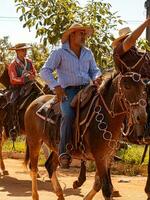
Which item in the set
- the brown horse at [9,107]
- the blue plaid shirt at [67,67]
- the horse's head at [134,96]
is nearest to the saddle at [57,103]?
the blue plaid shirt at [67,67]

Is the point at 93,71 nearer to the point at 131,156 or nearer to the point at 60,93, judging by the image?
the point at 60,93

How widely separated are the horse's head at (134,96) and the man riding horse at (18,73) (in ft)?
16.4

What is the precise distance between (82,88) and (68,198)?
2.31 metres

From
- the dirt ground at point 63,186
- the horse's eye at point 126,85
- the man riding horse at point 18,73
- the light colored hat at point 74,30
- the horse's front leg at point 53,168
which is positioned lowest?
the dirt ground at point 63,186

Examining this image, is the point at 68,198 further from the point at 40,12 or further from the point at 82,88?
the point at 40,12

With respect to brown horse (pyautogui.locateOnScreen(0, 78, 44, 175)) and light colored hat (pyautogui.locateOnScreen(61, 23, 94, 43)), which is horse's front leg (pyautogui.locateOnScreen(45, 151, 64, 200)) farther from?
brown horse (pyautogui.locateOnScreen(0, 78, 44, 175))

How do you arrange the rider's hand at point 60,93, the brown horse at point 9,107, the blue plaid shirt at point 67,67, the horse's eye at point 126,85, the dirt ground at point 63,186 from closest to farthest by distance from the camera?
the horse's eye at point 126,85
the rider's hand at point 60,93
the blue plaid shirt at point 67,67
the dirt ground at point 63,186
the brown horse at point 9,107

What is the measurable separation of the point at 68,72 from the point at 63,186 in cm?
338

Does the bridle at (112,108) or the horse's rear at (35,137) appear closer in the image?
the bridle at (112,108)

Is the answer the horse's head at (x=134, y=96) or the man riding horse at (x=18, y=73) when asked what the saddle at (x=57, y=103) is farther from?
the man riding horse at (x=18, y=73)

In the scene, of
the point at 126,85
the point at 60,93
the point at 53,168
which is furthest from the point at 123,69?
the point at 53,168

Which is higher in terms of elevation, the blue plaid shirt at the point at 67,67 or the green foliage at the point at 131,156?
the blue plaid shirt at the point at 67,67

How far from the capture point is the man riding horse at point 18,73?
35.1 ft

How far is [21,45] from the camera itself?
1085 cm
